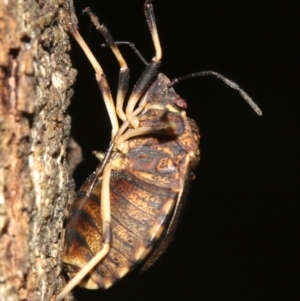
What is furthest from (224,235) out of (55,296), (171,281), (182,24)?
(55,296)

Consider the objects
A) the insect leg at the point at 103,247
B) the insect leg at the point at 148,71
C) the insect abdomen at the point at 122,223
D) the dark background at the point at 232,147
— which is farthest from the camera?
the dark background at the point at 232,147

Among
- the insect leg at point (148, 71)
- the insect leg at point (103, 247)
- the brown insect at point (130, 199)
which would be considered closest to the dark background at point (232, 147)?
the insect leg at point (148, 71)

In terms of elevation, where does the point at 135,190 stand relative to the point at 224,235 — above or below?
above

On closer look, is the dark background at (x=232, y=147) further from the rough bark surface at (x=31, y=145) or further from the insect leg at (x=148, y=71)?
the rough bark surface at (x=31, y=145)

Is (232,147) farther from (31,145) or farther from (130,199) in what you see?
(31,145)

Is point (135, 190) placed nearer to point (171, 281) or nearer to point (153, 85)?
point (153, 85)

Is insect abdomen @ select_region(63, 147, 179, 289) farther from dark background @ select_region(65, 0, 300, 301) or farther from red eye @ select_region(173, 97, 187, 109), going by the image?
dark background @ select_region(65, 0, 300, 301)
